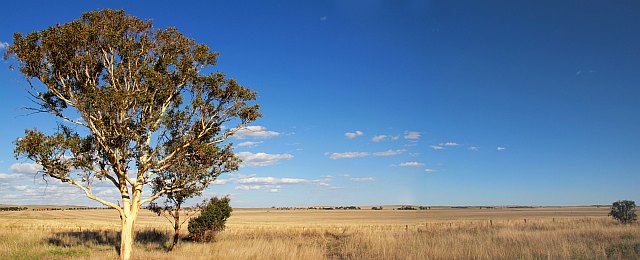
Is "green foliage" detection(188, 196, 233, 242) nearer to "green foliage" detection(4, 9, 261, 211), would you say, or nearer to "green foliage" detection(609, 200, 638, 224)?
"green foliage" detection(4, 9, 261, 211)

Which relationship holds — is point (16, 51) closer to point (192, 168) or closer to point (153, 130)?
point (153, 130)

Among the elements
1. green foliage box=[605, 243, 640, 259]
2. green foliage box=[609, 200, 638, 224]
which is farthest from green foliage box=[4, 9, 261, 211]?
green foliage box=[609, 200, 638, 224]

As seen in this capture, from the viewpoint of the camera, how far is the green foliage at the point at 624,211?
43531 millimetres

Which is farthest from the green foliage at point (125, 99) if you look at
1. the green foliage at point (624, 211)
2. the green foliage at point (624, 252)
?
the green foliage at point (624, 211)

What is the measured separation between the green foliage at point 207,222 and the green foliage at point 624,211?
125 ft

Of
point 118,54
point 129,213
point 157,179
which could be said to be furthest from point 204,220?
point 118,54

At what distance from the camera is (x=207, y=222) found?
29.4 m

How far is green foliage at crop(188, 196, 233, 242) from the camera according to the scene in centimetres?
2922

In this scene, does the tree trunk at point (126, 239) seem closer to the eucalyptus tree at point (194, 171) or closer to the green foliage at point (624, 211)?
the eucalyptus tree at point (194, 171)

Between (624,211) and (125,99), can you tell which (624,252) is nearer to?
(125,99)

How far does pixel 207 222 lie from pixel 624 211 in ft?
133

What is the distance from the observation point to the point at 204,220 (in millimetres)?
29328

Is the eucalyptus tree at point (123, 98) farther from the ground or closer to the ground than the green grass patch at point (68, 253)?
farther from the ground

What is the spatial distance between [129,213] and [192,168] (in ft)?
10.3
